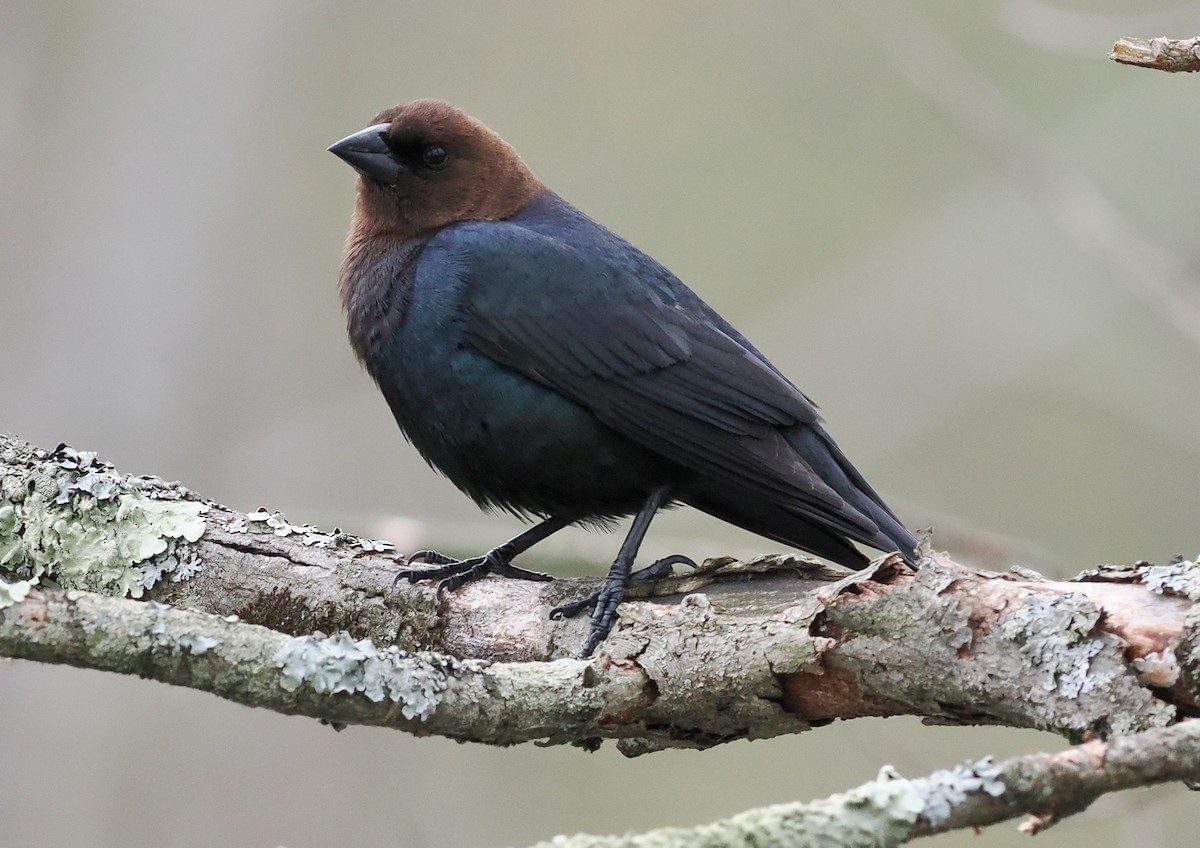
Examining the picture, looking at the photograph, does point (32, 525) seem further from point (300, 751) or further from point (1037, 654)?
point (300, 751)

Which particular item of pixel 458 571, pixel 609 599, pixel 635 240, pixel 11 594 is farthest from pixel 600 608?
pixel 635 240

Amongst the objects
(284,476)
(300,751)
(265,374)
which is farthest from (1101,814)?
(265,374)

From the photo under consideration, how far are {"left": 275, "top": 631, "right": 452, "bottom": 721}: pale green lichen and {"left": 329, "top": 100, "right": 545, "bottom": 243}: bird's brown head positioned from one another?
2.00 meters

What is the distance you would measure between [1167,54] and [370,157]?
228cm

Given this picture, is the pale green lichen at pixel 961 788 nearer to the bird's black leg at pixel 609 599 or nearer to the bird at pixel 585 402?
the bird's black leg at pixel 609 599

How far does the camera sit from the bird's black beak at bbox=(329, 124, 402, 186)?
153 inches

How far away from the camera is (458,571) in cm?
317

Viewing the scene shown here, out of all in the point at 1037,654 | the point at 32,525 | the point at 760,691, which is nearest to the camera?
the point at 1037,654

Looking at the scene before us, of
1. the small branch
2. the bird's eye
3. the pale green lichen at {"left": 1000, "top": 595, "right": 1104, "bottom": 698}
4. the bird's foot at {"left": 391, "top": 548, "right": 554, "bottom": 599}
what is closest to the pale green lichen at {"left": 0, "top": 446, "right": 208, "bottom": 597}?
the bird's foot at {"left": 391, "top": 548, "right": 554, "bottom": 599}

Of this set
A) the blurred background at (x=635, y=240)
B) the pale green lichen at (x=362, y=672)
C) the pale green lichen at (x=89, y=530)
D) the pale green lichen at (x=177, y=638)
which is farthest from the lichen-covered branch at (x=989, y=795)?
the blurred background at (x=635, y=240)

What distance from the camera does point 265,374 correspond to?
681 cm

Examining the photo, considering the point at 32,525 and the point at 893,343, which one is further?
the point at 893,343

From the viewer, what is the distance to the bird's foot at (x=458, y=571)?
3068 mm

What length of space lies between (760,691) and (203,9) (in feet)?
16.3
